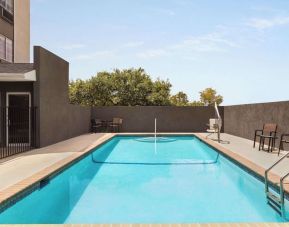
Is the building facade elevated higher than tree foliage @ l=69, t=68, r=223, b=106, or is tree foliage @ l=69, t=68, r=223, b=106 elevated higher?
the building facade

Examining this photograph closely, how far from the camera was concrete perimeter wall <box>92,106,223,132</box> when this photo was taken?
2036 cm

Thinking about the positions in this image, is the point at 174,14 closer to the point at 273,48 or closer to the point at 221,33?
the point at 221,33

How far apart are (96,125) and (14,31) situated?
6.77 m

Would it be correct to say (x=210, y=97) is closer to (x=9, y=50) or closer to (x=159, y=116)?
(x=159, y=116)

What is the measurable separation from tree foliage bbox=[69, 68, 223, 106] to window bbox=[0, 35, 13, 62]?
15058mm

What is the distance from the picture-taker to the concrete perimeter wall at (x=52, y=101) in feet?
36.5

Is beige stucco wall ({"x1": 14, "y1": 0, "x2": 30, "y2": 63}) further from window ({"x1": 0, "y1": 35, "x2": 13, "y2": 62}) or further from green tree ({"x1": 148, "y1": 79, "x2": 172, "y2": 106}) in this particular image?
green tree ({"x1": 148, "y1": 79, "x2": 172, "y2": 106})

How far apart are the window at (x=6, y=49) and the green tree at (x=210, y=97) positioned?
51.9 meters

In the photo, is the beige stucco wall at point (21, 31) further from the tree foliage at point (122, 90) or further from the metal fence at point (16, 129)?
the tree foliage at point (122, 90)

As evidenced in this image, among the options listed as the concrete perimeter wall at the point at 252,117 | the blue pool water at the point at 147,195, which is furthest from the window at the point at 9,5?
the concrete perimeter wall at the point at 252,117

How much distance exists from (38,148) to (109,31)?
48.7ft

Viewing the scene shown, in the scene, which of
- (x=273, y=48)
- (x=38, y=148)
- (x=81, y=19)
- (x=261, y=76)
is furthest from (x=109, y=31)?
(x=261, y=76)

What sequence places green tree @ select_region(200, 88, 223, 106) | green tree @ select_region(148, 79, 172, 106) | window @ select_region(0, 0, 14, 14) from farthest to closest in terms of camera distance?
green tree @ select_region(200, 88, 223, 106)
green tree @ select_region(148, 79, 172, 106)
window @ select_region(0, 0, 14, 14)

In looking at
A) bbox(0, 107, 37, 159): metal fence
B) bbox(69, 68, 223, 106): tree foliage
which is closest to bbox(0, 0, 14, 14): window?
bbox(0, 107, 37, 159): metal fence
